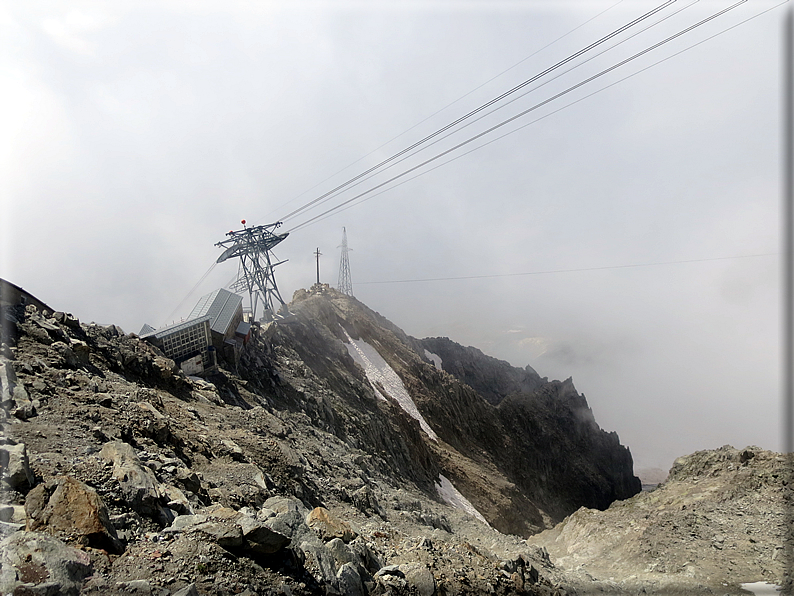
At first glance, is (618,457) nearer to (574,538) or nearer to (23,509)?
(574,538)

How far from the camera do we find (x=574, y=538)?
822 inches

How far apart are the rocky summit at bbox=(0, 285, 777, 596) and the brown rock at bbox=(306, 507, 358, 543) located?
0.15ft

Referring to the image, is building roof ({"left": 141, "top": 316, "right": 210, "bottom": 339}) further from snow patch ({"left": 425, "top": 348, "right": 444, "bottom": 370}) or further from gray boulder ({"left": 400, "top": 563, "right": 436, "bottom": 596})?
snow patch ({"left": 425, "top": 348, "right": 444, "bottom": 370})

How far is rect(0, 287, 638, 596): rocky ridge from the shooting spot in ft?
17.9

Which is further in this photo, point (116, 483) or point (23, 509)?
point (116, 483)

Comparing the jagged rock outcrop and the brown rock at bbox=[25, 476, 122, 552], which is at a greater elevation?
the brown rock at bbox=[25, 476, 122, 552]

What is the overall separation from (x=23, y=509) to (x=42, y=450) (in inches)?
94.7

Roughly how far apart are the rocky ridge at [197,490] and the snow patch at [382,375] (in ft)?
50.1

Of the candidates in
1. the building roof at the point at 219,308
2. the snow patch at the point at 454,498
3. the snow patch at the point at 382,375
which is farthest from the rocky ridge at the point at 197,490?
the snow patch at the point at 382,375

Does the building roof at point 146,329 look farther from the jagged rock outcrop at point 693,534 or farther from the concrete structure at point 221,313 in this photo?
the jagged rock outcrop at point 693,534

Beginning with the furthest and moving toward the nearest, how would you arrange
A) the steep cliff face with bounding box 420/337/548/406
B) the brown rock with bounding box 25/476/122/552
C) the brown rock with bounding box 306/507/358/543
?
the steep cliff face with bounding box 420/337/548/406 < the brown rock with bounding box 306/507/358/543 < the brown rock with bounding box 25/476/122/552

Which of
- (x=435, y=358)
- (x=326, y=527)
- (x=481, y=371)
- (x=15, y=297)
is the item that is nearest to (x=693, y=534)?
(x=326, y=527)

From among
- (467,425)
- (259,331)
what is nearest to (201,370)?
(259,331)

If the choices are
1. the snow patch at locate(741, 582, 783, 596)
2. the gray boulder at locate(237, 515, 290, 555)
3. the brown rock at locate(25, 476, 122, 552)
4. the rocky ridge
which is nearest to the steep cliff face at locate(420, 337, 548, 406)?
the rocky ridge
